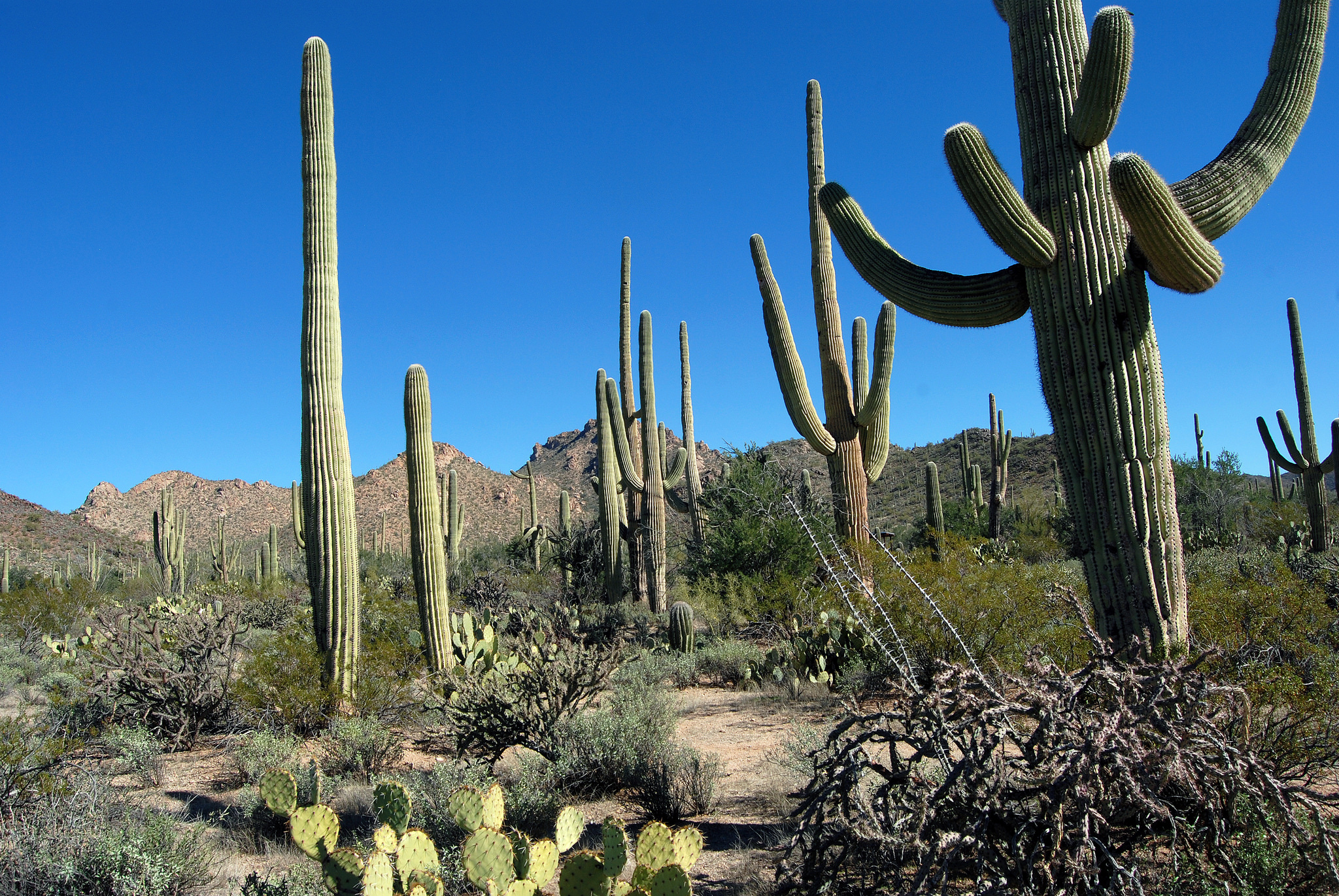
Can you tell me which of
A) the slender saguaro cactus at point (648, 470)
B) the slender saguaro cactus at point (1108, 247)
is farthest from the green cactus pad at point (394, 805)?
the slender saguaro cactus at point (648, 470)

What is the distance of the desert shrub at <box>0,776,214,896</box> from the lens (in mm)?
4121

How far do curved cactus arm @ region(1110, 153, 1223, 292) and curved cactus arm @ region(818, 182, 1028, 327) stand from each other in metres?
0.88

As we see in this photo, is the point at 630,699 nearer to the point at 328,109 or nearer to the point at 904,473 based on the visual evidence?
the point at 328,109

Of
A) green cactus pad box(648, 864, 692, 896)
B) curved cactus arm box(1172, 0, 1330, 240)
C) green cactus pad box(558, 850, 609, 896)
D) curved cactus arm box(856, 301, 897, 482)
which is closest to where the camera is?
green cactus pad box(648, 864, 692, 896)

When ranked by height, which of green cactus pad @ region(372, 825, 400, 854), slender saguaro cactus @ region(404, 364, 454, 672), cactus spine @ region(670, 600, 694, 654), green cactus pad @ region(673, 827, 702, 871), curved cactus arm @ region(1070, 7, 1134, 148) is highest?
curved cactus arm @ region(1070, 7, 1134, 148)

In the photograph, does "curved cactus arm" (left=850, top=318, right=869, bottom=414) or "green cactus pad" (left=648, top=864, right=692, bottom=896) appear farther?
"curved cactus arm" (left=850, top=318, right=869, bottom=414)

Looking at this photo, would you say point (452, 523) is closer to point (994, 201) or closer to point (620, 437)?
point (620, 437)

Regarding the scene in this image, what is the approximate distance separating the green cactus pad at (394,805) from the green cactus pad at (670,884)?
1438 mm

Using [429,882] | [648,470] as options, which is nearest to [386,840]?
[429,882]

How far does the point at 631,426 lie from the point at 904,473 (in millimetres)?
28684

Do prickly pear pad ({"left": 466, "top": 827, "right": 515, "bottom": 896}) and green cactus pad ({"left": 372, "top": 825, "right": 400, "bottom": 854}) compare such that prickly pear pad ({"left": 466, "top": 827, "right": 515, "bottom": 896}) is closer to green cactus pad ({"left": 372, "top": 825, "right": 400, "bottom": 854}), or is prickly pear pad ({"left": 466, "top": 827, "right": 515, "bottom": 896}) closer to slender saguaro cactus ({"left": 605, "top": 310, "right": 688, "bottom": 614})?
green cactus pad ({"left": 372, "top": 825, "right": 400, "bottom": 854})

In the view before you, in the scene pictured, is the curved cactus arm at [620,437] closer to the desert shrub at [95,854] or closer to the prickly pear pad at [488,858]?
the desert shrub at [95,854]

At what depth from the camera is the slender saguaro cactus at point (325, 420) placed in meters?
8.69

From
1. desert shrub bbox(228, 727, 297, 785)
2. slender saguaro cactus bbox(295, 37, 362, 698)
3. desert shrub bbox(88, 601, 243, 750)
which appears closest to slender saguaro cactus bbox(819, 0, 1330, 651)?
desert shrub bbox(228, 727, 297, 785)
